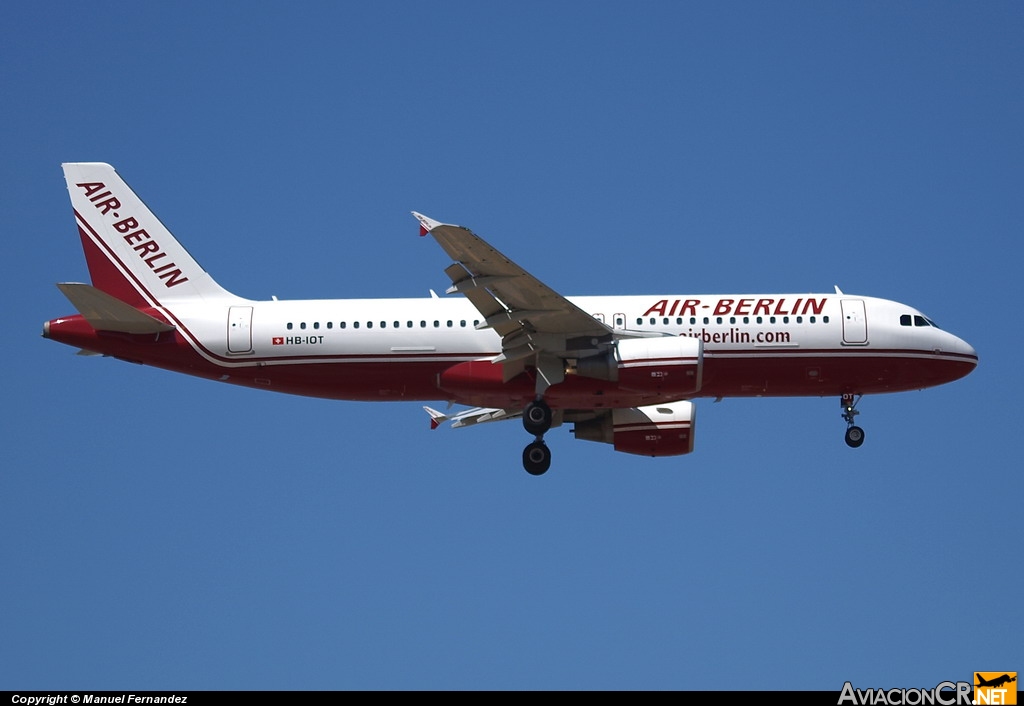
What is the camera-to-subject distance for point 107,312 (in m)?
48.3

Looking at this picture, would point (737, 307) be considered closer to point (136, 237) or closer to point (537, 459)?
point (537, 459)

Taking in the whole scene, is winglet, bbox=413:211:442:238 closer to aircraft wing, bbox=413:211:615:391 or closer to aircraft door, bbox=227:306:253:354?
aircraft wing, bbox=413:211:615:391

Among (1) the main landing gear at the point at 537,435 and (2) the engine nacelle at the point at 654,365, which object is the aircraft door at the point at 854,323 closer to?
(2) the engine nacelle at the point at 654,365

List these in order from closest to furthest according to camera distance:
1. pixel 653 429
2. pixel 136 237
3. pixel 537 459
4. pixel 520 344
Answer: pixel 520 344, pixel 537 459, pixel 136 237, pixel 653 429

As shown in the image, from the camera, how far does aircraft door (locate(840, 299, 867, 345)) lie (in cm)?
4941

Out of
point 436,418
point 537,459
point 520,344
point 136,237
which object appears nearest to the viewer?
point 520,344

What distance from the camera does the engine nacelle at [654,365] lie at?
4703cm

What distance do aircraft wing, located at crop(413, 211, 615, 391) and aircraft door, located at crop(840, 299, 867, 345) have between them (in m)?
7.34

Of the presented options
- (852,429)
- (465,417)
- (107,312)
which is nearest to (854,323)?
(852,429)

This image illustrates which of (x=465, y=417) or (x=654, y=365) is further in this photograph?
(x=465, y=417)

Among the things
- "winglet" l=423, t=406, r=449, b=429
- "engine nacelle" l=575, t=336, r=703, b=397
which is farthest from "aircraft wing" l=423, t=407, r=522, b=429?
"engine nacelle" l=575, t=336, r=703, b=397

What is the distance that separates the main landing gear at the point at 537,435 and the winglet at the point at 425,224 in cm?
755

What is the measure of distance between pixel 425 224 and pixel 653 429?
12818 mm

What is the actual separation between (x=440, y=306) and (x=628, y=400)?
6.32m
